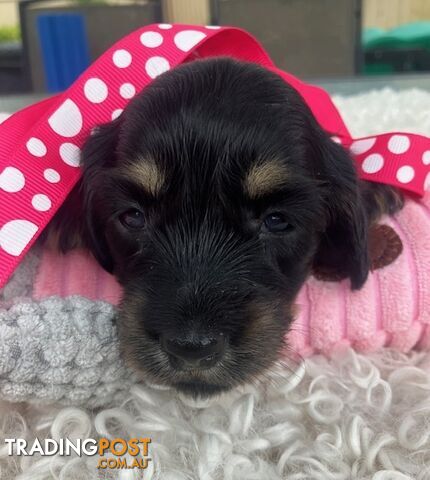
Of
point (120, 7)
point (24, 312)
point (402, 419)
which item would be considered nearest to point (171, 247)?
point (24, 312)

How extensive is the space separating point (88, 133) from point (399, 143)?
76cm

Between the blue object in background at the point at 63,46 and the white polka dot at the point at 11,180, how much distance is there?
101 inches

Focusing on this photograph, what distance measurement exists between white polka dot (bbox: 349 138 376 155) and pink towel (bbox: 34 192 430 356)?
0.31m

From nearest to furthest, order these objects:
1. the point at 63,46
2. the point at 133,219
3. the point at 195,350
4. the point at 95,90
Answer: the point at 195,350 → the point at 133,219 → the point at 95,90 → the point at 63,46

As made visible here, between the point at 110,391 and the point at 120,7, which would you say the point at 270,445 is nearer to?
the point at 110,391

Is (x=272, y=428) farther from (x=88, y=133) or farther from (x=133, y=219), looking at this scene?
(x=88, y=133)

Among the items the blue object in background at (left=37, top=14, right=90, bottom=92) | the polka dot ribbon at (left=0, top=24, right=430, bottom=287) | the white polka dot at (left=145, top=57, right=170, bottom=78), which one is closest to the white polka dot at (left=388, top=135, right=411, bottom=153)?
the polka dot ribbon at (left=0, top=24, right=430, bottom=287)

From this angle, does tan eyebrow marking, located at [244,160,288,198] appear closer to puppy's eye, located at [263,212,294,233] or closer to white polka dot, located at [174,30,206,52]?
puppy's eye, located at [263,212,294,233]

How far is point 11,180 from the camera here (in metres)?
1.24

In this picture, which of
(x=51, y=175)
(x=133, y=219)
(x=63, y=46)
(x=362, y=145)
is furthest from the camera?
(x=63, y=46)

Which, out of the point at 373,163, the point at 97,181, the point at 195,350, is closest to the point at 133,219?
the point at 97,181

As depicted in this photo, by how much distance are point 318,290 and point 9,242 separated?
0.69 metres

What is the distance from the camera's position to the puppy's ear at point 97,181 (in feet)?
4.09

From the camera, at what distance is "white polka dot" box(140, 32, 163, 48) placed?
1451 mm
